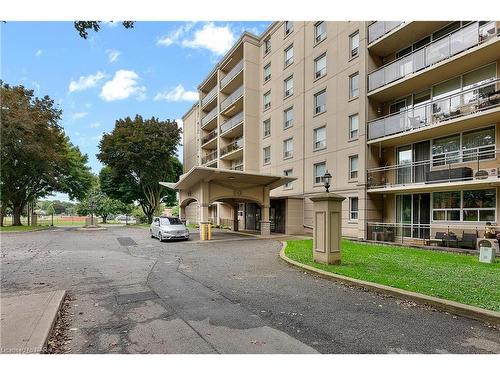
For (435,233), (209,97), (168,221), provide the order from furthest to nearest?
(209,97)
(168,221)
(435,233)

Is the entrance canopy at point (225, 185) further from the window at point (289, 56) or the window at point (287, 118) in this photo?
the window at point (289, 56)

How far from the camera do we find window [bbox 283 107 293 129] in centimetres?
2575

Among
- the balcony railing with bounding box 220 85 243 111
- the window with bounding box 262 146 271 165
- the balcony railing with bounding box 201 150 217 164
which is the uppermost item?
the balcony railing with bounding box 220 85 243 111

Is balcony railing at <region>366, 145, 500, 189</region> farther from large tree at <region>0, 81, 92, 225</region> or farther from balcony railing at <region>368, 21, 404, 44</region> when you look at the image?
large tree at <region>0, 81, 92, 225</region>

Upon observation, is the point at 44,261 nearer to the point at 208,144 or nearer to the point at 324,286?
the point at 324,286

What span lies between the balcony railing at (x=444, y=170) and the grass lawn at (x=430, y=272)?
3.59 meters

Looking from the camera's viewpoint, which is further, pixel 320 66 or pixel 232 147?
pixel 232 147

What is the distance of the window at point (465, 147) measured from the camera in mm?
13711

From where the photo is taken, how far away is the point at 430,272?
8.73 metres

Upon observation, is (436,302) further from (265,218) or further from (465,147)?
(265,218)

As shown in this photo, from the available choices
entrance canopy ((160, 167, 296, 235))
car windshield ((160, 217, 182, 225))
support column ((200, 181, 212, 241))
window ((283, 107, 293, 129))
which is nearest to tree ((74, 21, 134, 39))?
entrance canopy ((160, 167, 296, 235))

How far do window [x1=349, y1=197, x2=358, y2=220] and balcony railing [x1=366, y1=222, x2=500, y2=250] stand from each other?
1.74 m

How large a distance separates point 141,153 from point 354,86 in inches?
1150

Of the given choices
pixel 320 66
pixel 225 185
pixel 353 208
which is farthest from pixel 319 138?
pixel 225 185
